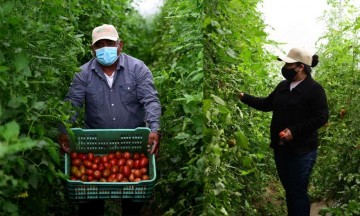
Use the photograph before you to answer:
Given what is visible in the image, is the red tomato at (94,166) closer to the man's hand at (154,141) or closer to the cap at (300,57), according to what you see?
the man's hand at (154,141)

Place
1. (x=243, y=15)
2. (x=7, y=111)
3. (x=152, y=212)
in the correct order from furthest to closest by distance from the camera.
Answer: (x=152, y=212) < (x=243, y=15) < (x=7, y=111)

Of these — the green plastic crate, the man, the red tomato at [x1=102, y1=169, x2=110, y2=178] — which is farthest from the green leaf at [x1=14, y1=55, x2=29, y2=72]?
the man

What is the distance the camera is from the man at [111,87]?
3.69 metres

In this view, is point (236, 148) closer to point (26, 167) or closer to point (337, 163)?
point (26, 167)

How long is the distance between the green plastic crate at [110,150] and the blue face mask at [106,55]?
51 centimetres

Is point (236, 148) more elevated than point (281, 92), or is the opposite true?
point (281, 92)

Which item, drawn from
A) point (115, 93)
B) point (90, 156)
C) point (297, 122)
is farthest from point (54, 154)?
point (297, 122)

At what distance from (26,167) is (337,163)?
243 cm

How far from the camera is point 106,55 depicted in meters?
3.68

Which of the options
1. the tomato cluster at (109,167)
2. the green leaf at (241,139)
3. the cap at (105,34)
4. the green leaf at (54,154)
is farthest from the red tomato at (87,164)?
the green leaf at (241,139)

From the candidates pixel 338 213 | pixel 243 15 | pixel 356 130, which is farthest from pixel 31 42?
pixel 356 130

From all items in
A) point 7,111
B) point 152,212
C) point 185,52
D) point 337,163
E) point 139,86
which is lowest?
point 152,212

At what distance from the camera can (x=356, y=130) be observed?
158 inches

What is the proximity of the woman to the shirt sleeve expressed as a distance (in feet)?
2.57
